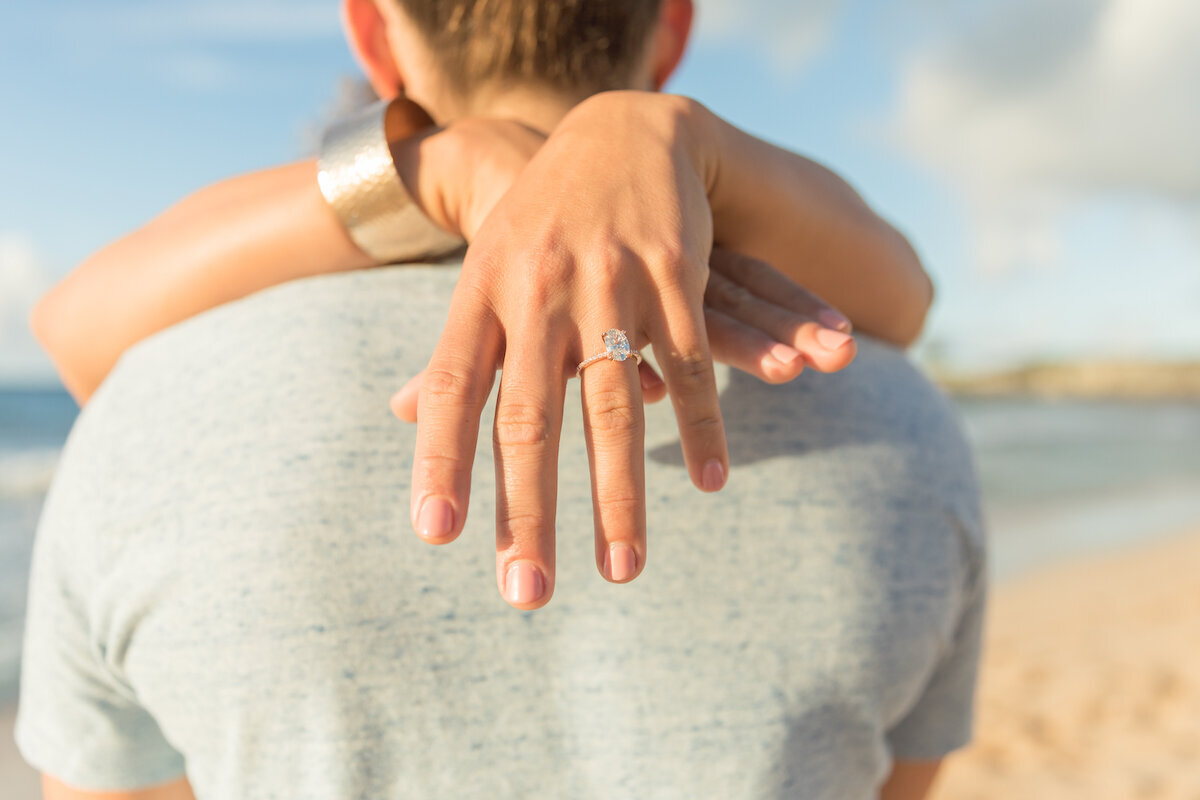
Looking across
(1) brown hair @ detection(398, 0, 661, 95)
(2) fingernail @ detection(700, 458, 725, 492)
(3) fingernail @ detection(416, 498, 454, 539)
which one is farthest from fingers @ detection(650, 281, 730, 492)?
(1) brown hair @ detection(398, 0, 661, 95)

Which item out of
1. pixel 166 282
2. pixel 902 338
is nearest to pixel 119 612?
pixel 166 282

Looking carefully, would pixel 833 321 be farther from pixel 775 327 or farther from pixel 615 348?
pixel 615 348

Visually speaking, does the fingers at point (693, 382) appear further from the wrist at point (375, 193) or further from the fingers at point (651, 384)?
the wrist at point (375, 193)

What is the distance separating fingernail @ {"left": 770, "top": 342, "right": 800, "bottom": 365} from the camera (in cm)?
75

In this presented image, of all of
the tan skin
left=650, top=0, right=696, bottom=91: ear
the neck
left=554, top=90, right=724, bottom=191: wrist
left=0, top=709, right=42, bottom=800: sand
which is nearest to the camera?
left=554, top=90, right=724, bottom=191: wrist

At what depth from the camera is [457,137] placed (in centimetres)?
88

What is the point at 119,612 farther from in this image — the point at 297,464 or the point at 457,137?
the point at 457,137

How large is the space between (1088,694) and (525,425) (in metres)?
4.94

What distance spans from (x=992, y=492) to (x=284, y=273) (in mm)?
10755

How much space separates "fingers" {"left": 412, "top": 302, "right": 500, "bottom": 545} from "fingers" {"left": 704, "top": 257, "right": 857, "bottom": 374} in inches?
10.7

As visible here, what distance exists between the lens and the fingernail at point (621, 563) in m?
0.63

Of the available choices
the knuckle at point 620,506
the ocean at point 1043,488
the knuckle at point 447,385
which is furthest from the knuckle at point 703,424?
the ocean at point 1043,488

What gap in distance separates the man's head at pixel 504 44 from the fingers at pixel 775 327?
13.1 inches

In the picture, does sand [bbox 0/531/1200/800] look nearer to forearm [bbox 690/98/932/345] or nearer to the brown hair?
forearm [bbox 690/98/932/345]
